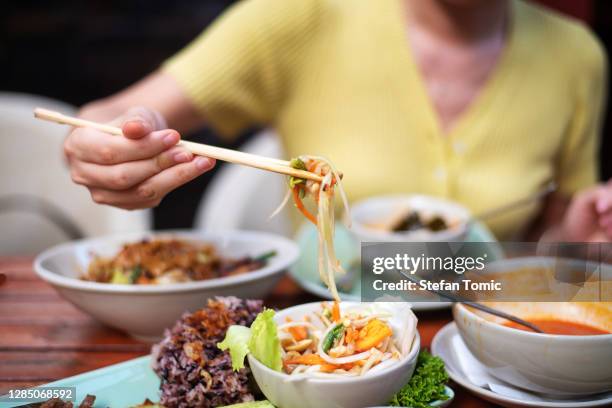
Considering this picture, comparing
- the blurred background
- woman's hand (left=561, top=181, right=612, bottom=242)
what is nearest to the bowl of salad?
woman's hand (left=561, top=181, right=612, bottom=242)

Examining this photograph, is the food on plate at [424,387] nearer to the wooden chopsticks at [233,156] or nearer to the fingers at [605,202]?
the wooden chopsticks at [233,156]

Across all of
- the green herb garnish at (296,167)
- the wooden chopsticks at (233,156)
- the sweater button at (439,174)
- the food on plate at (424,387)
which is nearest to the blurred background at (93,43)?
the sweater button at (439,174)

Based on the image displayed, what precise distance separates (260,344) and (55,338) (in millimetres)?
600

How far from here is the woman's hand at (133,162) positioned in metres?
1.04

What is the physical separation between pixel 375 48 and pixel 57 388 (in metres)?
1.49

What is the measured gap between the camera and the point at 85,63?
4.05 m

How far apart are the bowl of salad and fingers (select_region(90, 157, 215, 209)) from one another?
26 cm

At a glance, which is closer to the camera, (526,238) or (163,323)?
(163,323)

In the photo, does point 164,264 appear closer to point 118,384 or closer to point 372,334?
point 118,384

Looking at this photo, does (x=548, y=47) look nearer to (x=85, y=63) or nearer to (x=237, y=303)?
(x=237, y=303)

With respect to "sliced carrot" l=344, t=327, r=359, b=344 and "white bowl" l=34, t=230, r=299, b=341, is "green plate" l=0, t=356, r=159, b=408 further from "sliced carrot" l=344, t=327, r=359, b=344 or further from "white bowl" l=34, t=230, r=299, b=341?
"sliced carrot" l=344, t=327, r=359, b=344

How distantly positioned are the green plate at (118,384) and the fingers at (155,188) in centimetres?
30

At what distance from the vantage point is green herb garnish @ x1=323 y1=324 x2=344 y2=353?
0.97 meters

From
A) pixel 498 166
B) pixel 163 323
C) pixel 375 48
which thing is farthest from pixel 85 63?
pixel 163 323
